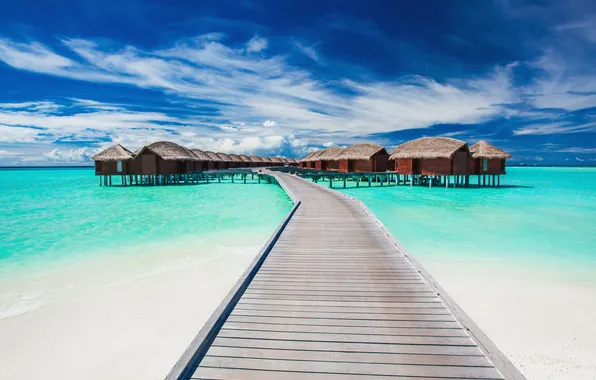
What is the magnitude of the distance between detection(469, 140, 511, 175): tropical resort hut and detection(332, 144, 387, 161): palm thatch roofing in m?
8.60

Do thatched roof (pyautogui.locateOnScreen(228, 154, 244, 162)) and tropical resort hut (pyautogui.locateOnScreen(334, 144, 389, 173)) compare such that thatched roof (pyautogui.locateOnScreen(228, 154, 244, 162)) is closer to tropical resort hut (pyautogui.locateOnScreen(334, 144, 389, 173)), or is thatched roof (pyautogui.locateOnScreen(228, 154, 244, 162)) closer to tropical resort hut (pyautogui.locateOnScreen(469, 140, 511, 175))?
tropical resort hut (pyautogui.locateOnScreen(334, 144, 389, 173))

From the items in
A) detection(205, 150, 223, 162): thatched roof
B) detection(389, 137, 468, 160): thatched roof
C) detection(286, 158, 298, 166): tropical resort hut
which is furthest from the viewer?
detection(286, 158, 298, 166): tropical resort hut

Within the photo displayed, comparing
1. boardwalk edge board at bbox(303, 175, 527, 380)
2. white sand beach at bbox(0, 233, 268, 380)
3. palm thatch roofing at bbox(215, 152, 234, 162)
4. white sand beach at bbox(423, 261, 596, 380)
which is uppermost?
palm thatch roofing at bbox(215, 152, 234, 162)

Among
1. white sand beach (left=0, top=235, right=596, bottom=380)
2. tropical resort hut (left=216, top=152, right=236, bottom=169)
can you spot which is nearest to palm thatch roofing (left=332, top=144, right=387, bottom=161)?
tropical resort hut (left=216, top=152, right=236, bottom=169)

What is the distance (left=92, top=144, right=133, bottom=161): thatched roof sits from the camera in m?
29.1

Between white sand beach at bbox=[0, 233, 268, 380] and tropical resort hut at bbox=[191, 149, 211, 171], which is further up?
tropical resort hut at bbox=[191, 149, 211, 171]

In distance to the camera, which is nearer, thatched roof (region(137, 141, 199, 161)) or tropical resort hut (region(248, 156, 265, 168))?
thatched roof (region(137, 141, 199, 161))

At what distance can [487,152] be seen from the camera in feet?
88.5

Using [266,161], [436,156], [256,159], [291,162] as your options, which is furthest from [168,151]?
[291,162]

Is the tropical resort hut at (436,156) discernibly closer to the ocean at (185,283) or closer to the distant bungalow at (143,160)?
the ocean at (185,283)

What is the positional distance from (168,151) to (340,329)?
30403 millimetres

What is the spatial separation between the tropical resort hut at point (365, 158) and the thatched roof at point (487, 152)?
27.4 feet

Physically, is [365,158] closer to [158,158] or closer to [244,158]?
[158,158]

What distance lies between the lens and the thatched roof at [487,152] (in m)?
26.7
